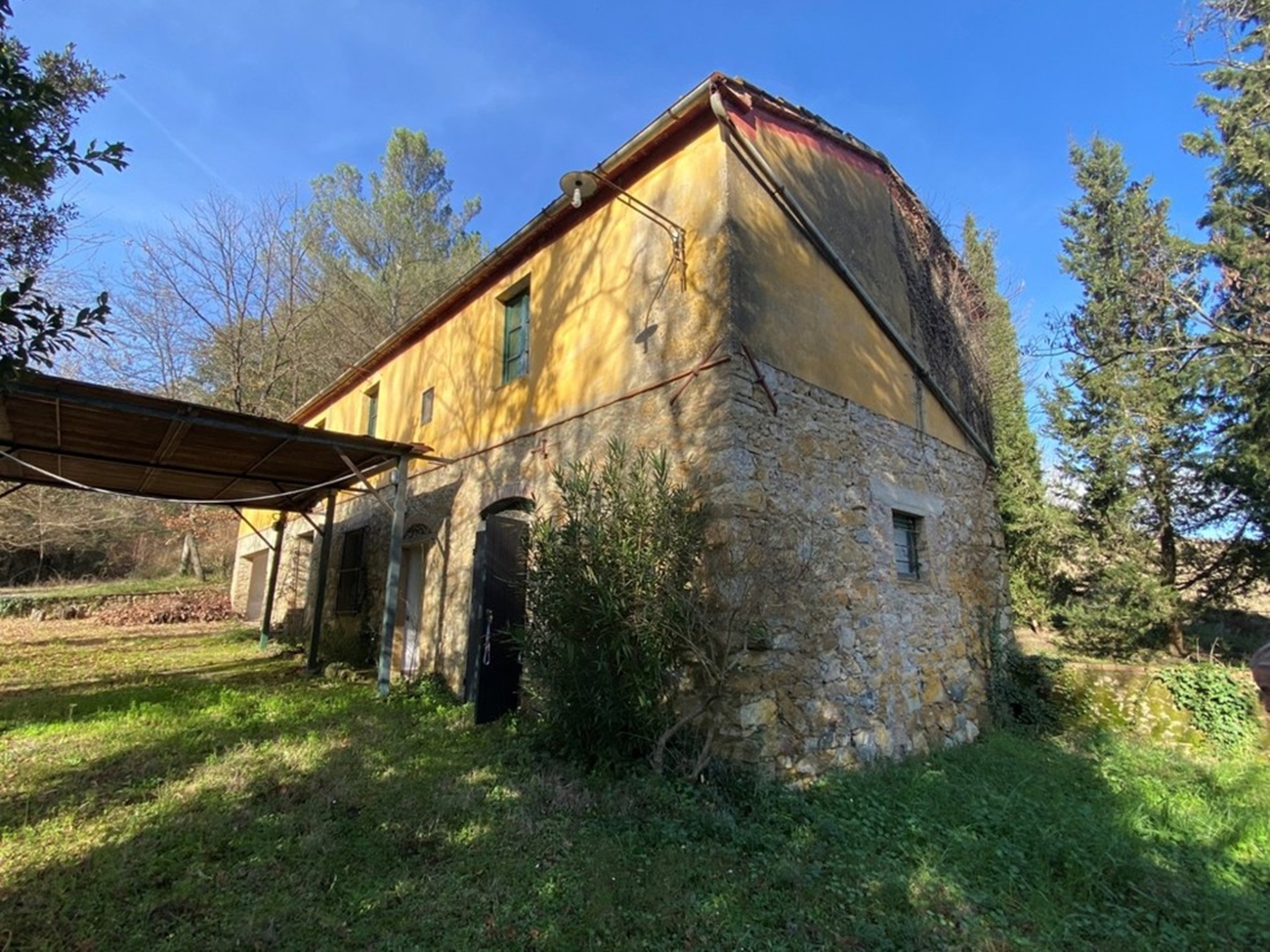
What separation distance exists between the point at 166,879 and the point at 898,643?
5.85 metres

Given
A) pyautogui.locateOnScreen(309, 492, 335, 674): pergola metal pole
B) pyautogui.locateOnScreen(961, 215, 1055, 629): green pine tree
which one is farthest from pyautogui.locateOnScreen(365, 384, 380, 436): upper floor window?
pyautogui.locateOnScreen(961, 215, 1055, 629): green pine tree

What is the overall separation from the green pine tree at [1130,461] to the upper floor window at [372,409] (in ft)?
42.4

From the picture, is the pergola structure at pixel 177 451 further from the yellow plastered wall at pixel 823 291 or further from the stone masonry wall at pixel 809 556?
the yellow plastered wall at pixel 823 291

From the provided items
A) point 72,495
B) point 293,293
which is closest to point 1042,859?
point 293,293

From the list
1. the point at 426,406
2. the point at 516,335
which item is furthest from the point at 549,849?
the point at 426,406

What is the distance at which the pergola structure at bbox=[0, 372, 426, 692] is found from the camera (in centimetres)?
588

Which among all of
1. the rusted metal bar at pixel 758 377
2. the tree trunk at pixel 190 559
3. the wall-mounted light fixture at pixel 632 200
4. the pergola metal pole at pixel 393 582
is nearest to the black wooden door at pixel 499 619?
the pergola metal pole at pixel 393 582

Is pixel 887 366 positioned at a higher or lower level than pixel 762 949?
higher

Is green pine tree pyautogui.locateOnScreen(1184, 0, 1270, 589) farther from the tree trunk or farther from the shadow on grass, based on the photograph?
the tree trunk

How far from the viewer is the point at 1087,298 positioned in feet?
47.2

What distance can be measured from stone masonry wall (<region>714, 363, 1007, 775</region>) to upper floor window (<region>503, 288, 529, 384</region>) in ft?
11.7

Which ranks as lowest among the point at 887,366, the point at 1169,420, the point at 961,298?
the point at 887,366

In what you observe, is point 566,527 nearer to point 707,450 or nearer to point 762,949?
point 707,450

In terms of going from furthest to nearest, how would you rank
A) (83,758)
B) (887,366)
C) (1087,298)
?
(1087,298)
(887,366)
(83,758)
